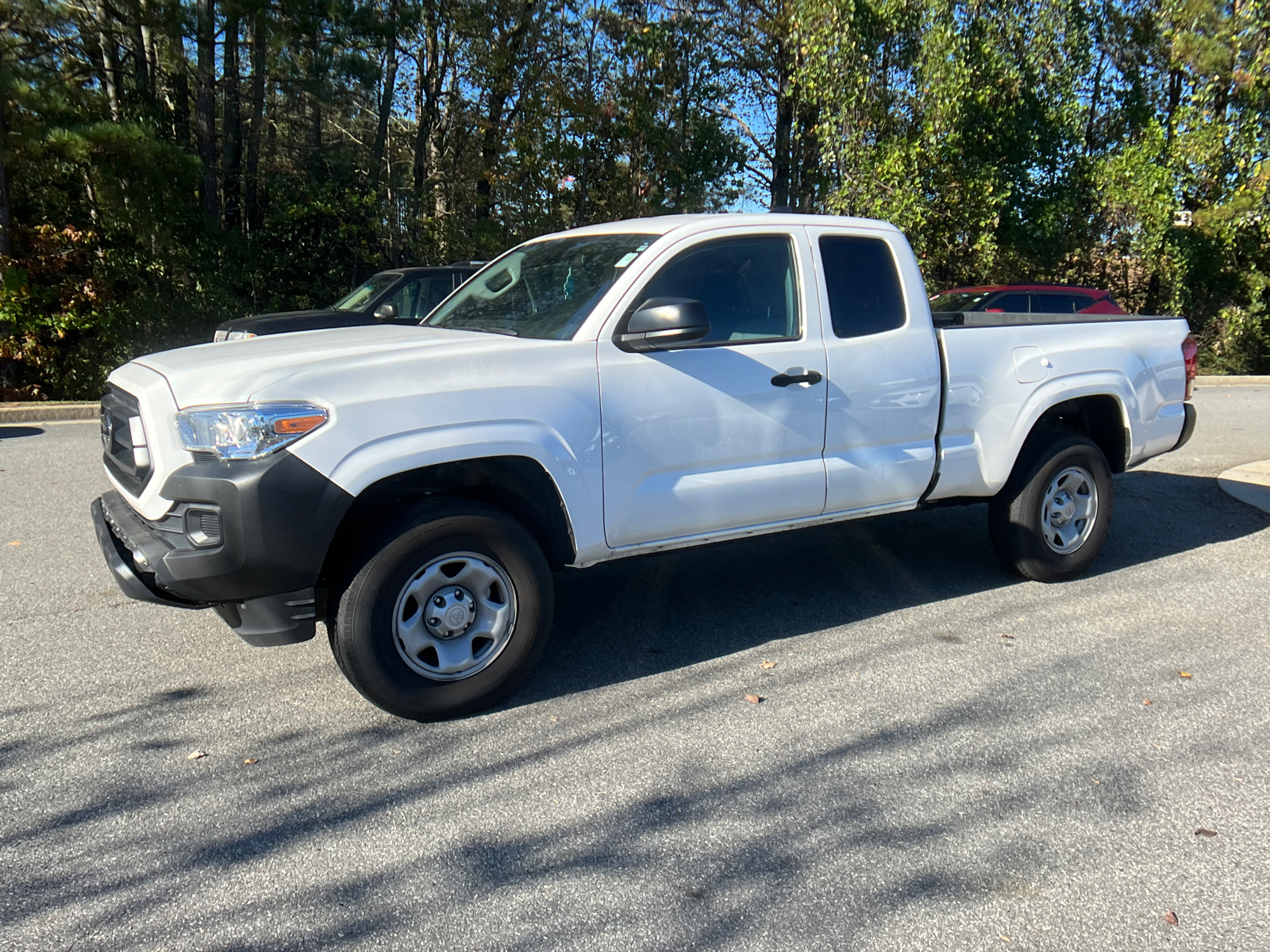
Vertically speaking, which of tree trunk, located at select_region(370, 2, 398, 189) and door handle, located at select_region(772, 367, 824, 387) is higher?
tree trunk, located at select_region(370, 2, 398, 189)

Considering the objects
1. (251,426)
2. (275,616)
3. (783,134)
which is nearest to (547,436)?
(251,426)

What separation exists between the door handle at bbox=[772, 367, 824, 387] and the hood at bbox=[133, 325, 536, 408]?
1.11 meters

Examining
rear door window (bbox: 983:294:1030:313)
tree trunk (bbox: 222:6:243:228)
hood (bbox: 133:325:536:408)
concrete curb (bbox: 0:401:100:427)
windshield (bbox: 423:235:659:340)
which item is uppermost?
tree trunk (bbox: 222:6:243:228)

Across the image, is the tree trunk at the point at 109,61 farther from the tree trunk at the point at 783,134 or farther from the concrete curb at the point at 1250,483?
the concrete curb at the point at 1250,483

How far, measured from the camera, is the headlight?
3.68 meters

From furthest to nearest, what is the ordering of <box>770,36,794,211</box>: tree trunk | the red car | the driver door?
<box>770,36,794,211</box>: tree trunk < the red car < the driver door

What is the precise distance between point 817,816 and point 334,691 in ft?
6.91

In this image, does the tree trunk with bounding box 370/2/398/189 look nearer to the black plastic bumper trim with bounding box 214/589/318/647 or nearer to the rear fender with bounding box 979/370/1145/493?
the rear fender with bounding box 979/370/1145/493

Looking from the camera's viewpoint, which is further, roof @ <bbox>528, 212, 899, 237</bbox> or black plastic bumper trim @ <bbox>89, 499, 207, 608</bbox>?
roof @ <bbox>528, 212, 899, 237</bbox>

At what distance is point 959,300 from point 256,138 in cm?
1177

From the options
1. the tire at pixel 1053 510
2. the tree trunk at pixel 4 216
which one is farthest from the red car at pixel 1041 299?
the tree trunk at pixel 4 216

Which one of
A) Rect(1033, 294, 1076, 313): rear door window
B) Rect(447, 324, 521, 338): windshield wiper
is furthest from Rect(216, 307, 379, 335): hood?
Rect(1033, 294, 1076, 313): rear door window

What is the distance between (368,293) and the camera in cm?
1187

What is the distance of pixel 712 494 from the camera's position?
4605mm
